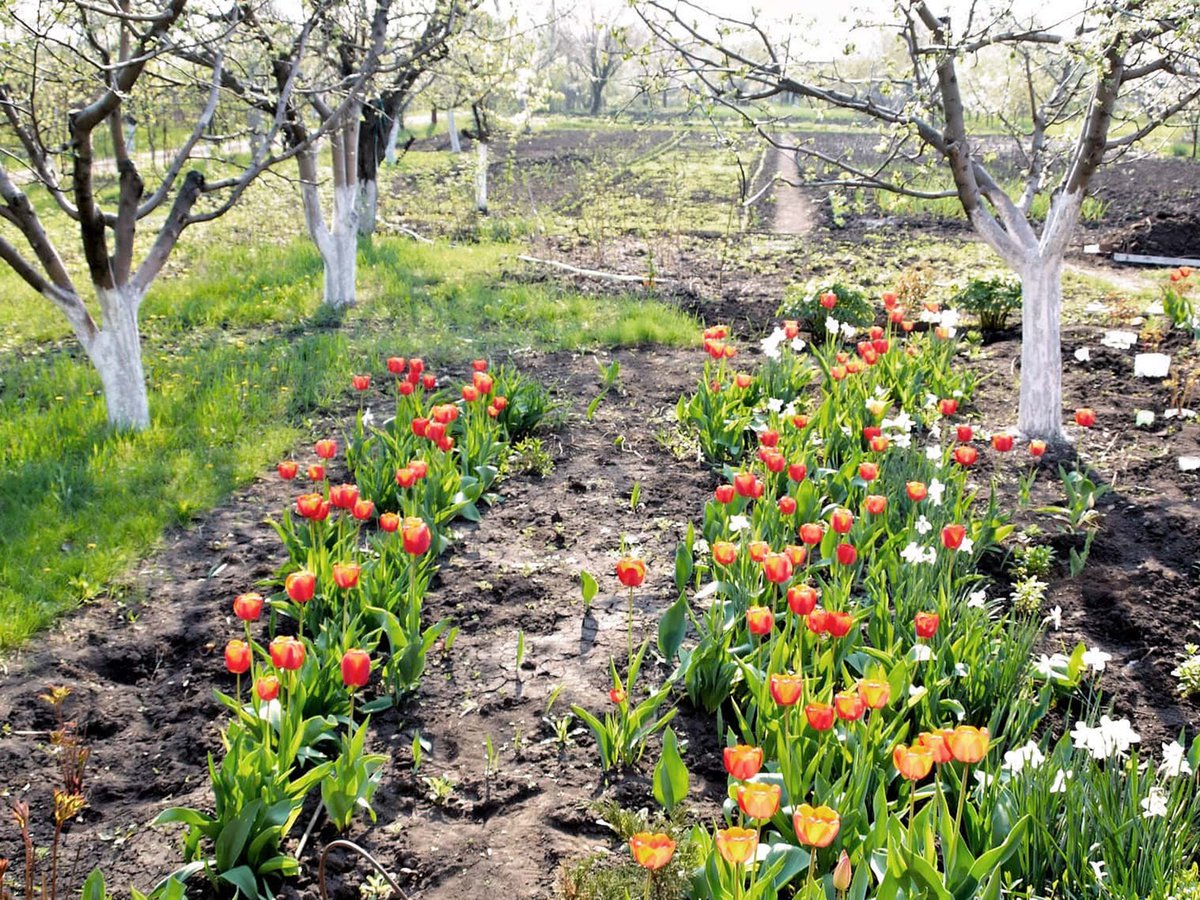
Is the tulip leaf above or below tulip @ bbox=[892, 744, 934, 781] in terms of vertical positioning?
below

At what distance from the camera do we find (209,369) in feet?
22.3

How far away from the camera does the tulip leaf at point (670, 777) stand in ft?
8.51

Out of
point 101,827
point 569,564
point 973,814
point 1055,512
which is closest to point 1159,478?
point 1055,512

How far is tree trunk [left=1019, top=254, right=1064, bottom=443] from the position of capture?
558 cm

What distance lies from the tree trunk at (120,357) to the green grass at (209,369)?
0.43ft

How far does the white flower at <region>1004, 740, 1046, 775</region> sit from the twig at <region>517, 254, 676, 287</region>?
763 centimetres

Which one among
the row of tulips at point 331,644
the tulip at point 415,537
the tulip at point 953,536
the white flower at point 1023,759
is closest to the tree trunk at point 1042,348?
the tulip at point 953,536

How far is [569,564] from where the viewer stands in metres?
4.43

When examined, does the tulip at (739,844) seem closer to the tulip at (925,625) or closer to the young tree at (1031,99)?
the tulip at (925,625)

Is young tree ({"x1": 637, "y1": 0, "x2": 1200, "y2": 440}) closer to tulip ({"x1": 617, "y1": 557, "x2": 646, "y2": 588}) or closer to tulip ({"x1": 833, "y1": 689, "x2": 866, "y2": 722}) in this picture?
tulip ({"x1": 617, "y1": 557, "x2": 646, "y2": 588})

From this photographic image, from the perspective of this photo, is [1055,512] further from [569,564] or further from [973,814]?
[973,814]

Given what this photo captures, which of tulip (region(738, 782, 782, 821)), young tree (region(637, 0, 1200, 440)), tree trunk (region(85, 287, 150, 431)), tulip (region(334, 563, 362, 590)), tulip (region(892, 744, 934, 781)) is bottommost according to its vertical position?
tulip (region(892, 744, 934, 781))

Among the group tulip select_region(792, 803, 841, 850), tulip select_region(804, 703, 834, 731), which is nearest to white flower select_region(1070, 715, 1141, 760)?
tulip select_region(804, 703, 834, 731)

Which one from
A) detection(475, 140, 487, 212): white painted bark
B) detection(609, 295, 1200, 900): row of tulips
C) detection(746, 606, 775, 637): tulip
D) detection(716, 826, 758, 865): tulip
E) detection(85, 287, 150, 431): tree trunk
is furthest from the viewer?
detection(475, 140, 487, 212): white painted bark
